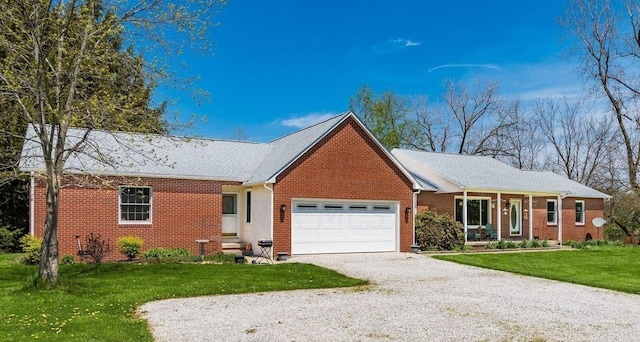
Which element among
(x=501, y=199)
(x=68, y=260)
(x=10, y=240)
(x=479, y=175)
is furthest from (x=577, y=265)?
(x=10, y=240)

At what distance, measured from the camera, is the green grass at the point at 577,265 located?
13.8 metres

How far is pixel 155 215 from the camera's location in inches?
723

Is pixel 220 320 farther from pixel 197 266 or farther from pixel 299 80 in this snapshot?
pixel 299 80

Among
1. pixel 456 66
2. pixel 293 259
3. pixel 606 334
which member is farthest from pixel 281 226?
pixel 456 66

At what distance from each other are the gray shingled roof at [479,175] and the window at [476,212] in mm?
1409

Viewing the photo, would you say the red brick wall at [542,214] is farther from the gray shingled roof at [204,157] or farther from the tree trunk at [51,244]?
the tree trunk at [51,244]

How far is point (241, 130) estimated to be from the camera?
54438mm

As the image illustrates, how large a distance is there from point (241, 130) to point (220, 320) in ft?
154

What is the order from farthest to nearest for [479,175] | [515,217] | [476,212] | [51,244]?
A: [515,217] < [476,212] < [479,175] < [51,244]

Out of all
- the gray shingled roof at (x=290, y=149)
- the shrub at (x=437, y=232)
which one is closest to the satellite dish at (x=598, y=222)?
the shrub at (x=437, y=232)

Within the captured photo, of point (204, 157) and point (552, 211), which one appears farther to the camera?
point (552, 211)

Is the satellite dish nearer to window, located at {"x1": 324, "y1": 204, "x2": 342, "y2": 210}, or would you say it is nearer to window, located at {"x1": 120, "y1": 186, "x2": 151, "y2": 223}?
window, located at {"x1": 324, "y1": 204, "x2": 342, "y2": 210}

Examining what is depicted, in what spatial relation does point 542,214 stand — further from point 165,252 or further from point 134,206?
point 134,206

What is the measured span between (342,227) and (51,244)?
1061cm
